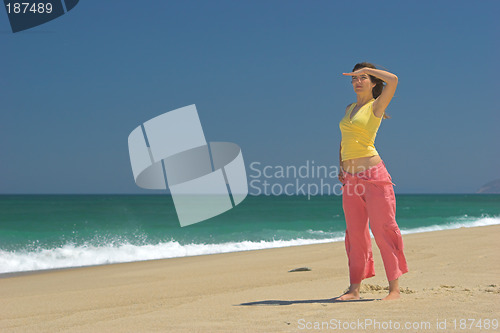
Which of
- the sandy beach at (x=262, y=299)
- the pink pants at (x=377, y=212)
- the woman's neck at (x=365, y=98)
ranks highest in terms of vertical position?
the woman's neck at (x=365, y=98)

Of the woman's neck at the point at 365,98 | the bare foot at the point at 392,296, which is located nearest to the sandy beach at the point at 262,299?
the bare foot at the point at 392,296

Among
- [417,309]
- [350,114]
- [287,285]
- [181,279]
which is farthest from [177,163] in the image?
[417,309]

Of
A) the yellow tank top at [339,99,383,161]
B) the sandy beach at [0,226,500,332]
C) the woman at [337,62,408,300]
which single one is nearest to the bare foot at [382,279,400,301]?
the woman at [337,62,408,300]

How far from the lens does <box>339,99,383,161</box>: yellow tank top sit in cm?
417

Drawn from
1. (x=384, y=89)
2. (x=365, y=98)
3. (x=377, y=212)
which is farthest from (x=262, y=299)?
(x=384, y=89)

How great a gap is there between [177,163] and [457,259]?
7.70 meters

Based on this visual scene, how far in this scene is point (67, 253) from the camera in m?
12.9

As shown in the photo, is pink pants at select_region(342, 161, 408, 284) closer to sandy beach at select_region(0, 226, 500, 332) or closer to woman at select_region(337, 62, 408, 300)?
woman at select_region(337, 62, 408, 300)

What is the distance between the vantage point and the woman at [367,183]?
4.12 metres

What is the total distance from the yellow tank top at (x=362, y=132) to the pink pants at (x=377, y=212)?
0.17m

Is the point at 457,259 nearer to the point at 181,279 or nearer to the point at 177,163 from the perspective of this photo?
the point at 181,279

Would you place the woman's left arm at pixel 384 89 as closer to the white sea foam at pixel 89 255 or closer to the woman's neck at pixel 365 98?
the woman's neck at pixel 365 98

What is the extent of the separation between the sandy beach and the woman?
1.02 feet

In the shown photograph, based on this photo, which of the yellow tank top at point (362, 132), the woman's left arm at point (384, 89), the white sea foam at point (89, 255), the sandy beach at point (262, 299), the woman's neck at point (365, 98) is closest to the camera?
the sandy beach at point (262, 299)
